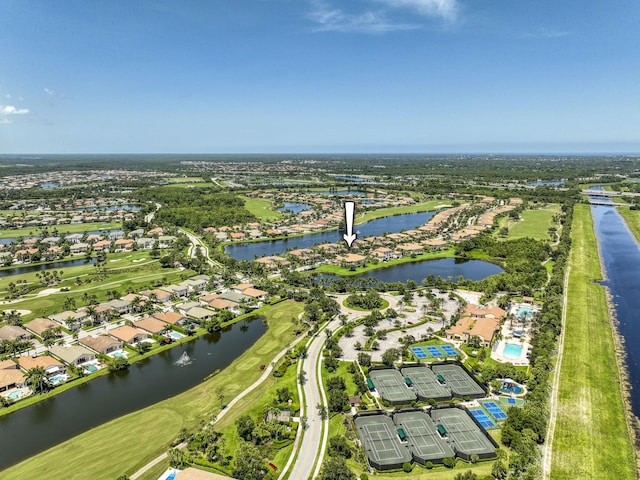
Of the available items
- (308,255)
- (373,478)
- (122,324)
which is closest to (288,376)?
(373,478)

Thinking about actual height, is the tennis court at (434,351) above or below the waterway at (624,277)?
below

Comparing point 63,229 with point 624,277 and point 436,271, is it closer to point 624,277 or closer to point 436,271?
point 436,271

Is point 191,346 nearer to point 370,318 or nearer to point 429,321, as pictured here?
point 370,318

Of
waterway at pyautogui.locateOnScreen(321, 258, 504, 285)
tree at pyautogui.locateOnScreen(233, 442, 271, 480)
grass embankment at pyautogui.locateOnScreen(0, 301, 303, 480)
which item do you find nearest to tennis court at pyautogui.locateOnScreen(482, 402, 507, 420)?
tree at pyautogui.locateOnScreen(233, 442, 271, 480)

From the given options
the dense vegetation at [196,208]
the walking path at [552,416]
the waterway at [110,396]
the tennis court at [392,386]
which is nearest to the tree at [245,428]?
the waterway at [110,396]

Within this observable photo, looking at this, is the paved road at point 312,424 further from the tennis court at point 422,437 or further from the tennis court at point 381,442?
the tennis court at point 422,437

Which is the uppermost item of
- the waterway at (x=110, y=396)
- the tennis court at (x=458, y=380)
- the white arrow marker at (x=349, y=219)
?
the white arrow marker at (x=349, y=219)
